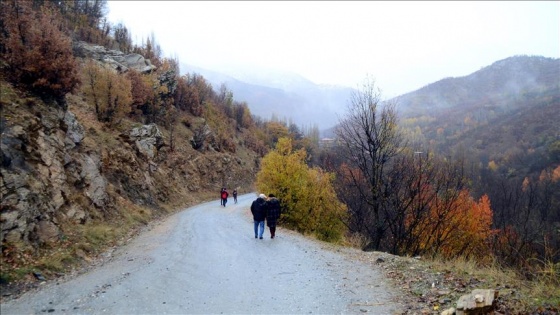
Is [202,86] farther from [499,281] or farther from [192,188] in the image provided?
[499,281]

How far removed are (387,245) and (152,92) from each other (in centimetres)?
3732

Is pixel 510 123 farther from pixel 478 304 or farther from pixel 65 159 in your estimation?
pixel 478 304

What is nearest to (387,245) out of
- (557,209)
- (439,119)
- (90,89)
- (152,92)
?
(90,89)

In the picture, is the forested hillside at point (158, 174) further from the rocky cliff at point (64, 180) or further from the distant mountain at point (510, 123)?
the distant mountain at point (510, 123)

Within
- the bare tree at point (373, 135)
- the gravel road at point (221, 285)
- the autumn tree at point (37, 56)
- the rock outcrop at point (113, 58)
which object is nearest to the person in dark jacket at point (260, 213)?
the gravel road at point (221, 285)

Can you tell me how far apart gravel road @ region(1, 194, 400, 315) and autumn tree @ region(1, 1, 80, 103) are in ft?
30.9

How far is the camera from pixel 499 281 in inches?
268

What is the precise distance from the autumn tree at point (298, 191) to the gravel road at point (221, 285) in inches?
435

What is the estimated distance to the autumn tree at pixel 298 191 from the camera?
24.1m

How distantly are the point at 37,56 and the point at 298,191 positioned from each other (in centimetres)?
1678

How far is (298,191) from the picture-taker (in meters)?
24.2

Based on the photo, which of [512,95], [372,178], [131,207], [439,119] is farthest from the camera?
[439,119]

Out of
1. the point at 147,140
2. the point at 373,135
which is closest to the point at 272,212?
the point at 373,135

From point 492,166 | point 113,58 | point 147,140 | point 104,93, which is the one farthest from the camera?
point 492,166
